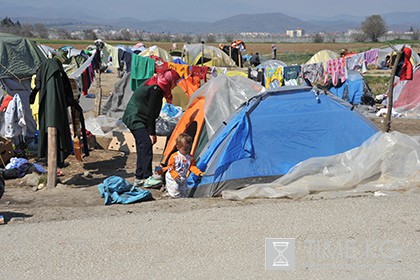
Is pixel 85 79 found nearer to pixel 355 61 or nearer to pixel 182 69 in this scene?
pixel 182 69

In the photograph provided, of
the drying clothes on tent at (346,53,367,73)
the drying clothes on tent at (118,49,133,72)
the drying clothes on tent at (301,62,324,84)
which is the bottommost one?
the drying clothes on tent at (301,62,324,84)

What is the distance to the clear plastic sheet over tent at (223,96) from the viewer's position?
9.94 meters

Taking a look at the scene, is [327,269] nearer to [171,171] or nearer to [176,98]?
[171,171]

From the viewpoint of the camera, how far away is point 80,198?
8.87 metres

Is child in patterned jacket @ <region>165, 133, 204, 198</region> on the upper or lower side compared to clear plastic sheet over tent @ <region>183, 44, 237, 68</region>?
upper

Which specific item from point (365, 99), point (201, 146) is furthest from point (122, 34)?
point (201, 146)

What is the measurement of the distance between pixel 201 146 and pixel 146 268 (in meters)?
4.37

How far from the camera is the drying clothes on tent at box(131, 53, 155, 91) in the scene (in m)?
15.7

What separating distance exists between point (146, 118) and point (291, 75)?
413 inches

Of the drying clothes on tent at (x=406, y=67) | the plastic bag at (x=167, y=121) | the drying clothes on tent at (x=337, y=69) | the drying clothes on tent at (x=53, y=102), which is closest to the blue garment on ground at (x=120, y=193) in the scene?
the drying clothes on tent at (x=53, y=102)

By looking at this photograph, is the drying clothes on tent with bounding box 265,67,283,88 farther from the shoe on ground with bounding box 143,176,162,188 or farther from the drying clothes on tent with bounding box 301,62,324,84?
the shoe on ground with bounding box 143,176,162,188

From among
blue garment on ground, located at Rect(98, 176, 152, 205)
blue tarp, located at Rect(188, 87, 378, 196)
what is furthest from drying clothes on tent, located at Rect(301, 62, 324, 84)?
blue garment on ground, located at Rect(98, 176, 152, 205)

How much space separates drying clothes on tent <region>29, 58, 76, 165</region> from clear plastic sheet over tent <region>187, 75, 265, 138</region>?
2.22 m

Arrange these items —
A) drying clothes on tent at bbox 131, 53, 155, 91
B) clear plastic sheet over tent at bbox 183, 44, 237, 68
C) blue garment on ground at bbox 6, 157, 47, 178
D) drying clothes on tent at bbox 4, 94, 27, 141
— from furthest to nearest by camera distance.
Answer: clear plastic sheet over tent at bbox 183, 44, 237, 68, drying clothes on tent at bbox 131, 53, 155, 91, drying clothes on tent at bbox 4, 94, 27, 141, blue garment on ground at bbox 6, 157, 47, 178
